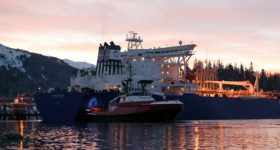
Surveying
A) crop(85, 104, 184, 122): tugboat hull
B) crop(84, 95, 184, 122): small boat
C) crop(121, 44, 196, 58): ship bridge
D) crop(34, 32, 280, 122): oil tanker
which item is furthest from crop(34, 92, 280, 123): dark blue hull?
crop(121, 44, 196, 58): ship bridge

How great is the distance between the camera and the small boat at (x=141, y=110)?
7019 centimetres

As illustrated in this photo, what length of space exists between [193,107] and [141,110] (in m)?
13.1

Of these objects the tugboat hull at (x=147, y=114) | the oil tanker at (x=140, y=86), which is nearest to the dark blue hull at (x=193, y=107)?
the oil tanker at (x=140, y=86)

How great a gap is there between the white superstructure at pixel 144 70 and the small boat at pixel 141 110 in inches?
295

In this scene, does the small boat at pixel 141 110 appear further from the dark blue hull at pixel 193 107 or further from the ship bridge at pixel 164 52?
the ship bridge at pixel 164 52

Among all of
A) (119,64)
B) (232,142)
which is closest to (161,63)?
(119,64)

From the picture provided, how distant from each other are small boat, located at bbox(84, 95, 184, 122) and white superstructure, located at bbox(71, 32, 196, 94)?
7.50 meters

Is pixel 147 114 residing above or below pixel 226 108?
below

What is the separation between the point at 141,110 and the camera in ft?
230

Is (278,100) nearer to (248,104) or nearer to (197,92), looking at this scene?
(248,104)

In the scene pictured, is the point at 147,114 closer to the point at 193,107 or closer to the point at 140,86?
the point at 140,86

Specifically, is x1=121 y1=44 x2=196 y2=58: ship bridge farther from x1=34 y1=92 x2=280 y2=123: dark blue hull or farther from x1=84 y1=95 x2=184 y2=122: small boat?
x1=84 y1=95 x2=184 y2=122: small boat

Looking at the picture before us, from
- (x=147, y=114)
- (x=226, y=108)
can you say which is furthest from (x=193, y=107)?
(x=147, y=114)

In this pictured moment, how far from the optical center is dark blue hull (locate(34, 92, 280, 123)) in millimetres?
74812
